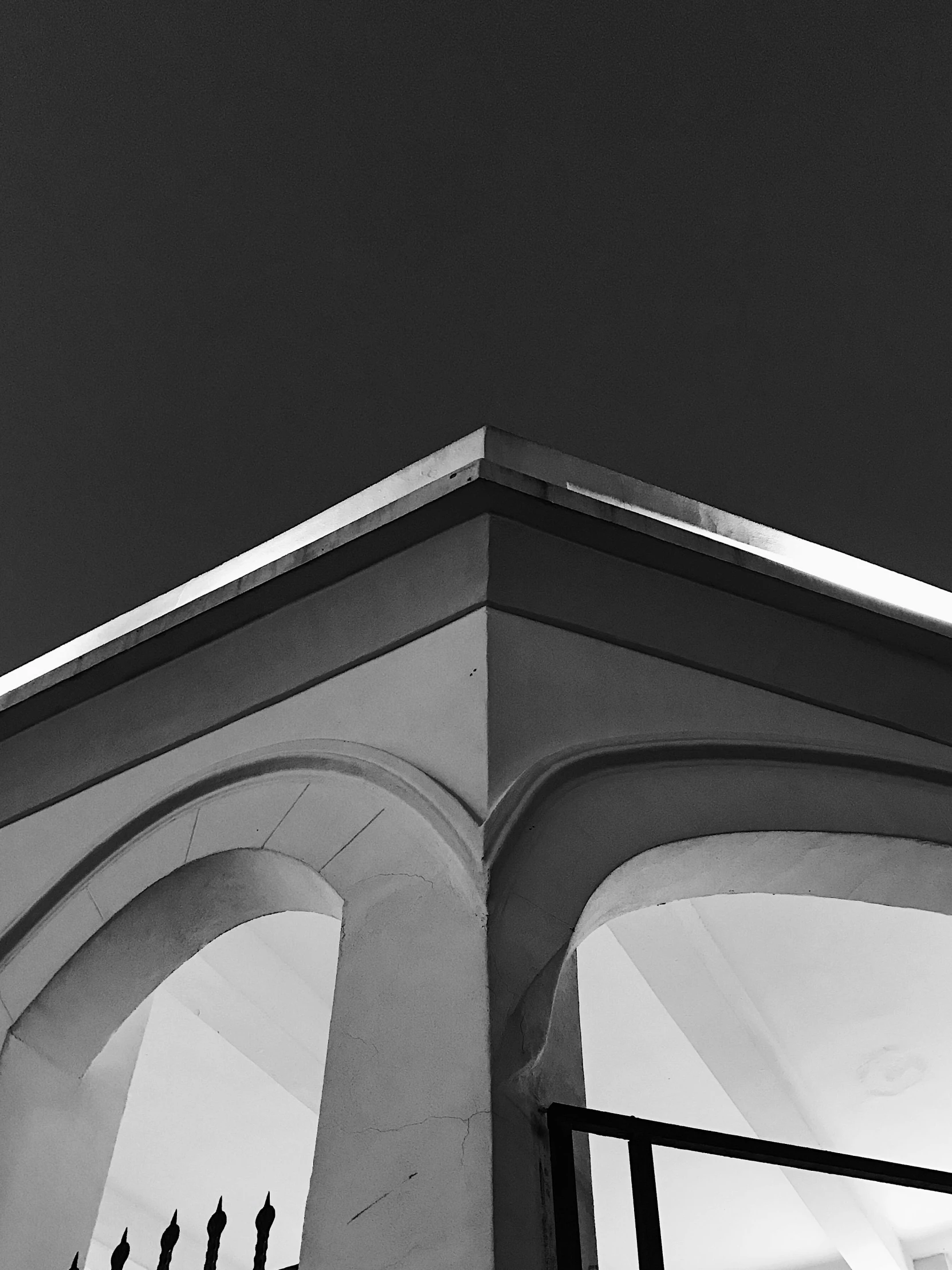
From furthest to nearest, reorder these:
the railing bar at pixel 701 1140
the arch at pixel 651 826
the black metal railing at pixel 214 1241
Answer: the arch at pixel 651 826 → the black metal railing at pixel 214 1241 → the railing bar at pixel 701 1140

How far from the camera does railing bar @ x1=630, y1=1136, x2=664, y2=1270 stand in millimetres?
2795

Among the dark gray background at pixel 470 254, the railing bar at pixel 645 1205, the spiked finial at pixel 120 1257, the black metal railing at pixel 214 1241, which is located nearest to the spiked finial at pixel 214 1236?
the black metal railing at pixel 214 1241

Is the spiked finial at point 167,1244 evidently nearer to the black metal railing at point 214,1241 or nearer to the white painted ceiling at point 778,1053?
the black metal railing at point 214,1241

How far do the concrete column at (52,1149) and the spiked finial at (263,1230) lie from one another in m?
0.95

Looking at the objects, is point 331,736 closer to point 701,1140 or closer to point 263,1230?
point 263,1230

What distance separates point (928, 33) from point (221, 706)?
9.51 feet

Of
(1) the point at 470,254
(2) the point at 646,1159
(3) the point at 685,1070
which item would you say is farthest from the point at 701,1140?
(3) the point at 685,1070

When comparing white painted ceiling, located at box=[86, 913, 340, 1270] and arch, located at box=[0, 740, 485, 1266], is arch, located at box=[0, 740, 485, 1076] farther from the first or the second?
white painted ceiling, located at box=[86, 913, 340, 1270]

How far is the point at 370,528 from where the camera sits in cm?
408

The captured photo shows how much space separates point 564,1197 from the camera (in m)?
2.82

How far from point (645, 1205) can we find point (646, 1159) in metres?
0.10

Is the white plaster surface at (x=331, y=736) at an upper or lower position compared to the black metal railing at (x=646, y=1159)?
upper

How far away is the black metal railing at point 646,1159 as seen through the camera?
9.20 ft

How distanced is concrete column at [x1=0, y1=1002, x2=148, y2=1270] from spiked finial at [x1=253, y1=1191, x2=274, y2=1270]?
953 mm
